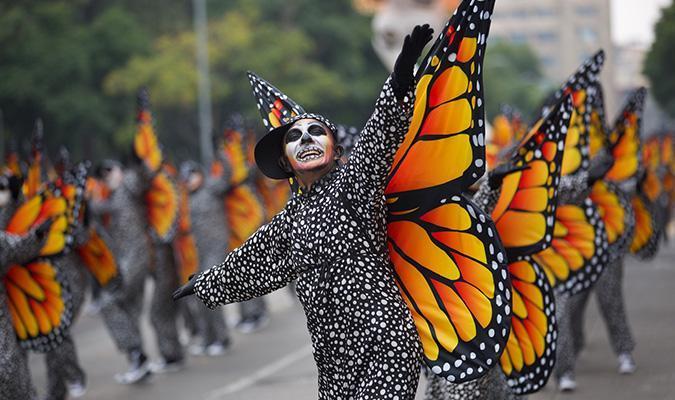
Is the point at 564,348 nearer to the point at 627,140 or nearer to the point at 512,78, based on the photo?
the point at 627,140

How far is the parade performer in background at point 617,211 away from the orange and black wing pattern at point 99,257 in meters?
3.93

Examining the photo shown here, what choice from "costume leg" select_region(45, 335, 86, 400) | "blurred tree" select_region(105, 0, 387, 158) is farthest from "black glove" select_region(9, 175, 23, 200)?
"blurred tree" select_region(105, 0, 387, 158)

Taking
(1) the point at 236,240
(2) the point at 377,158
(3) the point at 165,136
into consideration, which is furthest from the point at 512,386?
(3) the point at 165,136

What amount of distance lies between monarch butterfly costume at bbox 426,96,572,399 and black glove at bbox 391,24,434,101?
1821 mm

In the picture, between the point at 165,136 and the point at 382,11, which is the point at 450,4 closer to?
the point at 382,11

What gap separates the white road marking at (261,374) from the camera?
1095cm

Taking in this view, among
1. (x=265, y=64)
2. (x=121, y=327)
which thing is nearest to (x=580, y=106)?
(x=121, y=327)

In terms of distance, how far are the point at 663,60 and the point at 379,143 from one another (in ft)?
75.5

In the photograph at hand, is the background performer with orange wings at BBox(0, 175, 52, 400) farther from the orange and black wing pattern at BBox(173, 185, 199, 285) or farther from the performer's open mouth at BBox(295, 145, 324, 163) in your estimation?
the orange and black wing pattern at BBox(173, 185, 199, 285)

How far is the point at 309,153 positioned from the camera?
18.9ft

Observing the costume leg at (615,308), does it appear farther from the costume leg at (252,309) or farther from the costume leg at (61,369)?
the costume leg at (252,309)

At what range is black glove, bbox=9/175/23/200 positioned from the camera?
334 inches

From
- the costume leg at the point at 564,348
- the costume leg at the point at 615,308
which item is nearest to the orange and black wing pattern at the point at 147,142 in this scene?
the costume leg at the point at 615,308

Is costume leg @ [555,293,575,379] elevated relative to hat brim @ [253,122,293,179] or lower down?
lower down
